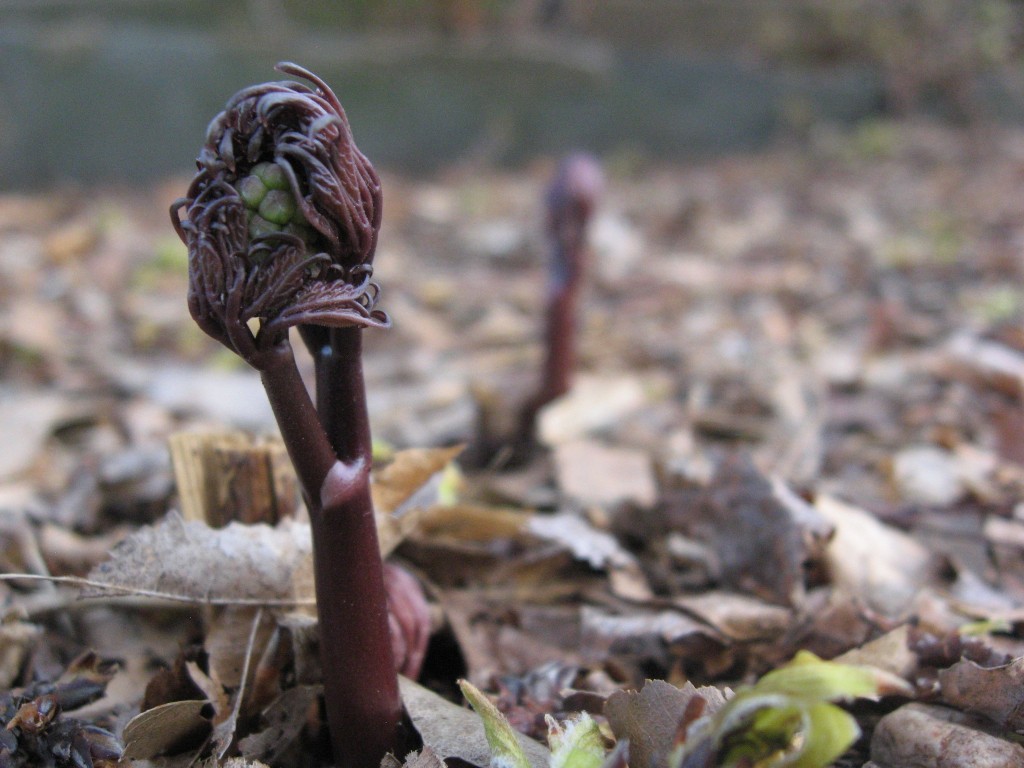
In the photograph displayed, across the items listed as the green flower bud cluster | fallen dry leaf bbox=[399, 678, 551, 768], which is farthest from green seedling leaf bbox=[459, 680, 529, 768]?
the green flower bud cluster

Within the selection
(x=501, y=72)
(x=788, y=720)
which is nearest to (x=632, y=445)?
(x=788, y=720)

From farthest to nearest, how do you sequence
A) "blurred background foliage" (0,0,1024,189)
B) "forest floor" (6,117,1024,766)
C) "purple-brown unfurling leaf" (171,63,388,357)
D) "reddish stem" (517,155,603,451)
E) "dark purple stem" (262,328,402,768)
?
"blurred background foliage" (0,0,1024,189) → "reddish stem" (517,155,603,451) → "forest floor" (6,117,1024,766) → "dark purple stem" (262,328,402,768) → "purple-brown unfurling leaf" (171,63,388,357)

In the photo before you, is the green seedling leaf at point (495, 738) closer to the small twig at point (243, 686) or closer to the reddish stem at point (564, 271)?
the small twig at point (243, 686)

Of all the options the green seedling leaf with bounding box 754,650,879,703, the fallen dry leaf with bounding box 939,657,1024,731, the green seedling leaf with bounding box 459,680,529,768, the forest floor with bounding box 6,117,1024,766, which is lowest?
the forest floor with bounding box 6,117,1024,766

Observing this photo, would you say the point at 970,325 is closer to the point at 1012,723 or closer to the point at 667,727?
the point at 1012,723

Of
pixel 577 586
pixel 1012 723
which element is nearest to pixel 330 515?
pixel 577 586

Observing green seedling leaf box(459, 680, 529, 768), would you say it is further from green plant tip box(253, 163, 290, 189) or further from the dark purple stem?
green plant tip box(253, 163, 290, 189)
